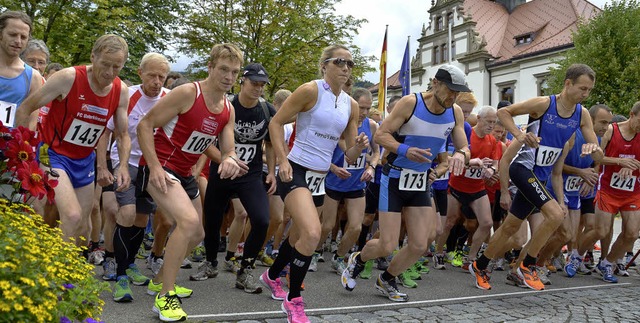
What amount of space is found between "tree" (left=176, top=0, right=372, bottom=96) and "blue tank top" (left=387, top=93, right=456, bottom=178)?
61.1 ft

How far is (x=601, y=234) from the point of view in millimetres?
8172

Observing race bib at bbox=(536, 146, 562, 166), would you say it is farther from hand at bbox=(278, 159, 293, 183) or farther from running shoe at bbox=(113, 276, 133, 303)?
running shoe at bbox=(113, 276, 133, 303)

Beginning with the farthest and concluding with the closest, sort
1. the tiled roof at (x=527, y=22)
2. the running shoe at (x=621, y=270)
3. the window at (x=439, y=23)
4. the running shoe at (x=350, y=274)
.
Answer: the window at (x=439, y=23) < the tiled roof at (x=527, y=22) < the running shoe at (x=621, y=270) < the running shoe at (x=350, y=274)

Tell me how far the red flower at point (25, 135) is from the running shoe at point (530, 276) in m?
5.65

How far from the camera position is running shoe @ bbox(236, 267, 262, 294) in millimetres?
5723

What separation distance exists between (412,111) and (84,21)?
658 inches

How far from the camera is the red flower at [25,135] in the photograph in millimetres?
3336

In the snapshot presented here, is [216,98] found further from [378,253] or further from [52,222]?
[378,253]

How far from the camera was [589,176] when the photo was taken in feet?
24.9

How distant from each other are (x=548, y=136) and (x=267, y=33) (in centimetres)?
1901

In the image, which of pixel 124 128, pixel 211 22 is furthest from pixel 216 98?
pixel 211 22

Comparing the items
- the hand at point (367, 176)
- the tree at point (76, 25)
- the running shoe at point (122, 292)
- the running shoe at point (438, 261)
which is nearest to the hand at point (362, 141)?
the hand at point (367, 176)

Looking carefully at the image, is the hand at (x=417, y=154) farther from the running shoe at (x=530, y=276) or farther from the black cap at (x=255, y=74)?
the running shoe at (x=530, y=276)

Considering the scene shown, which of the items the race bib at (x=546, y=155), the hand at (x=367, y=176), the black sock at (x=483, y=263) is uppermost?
the race bib at (x=546, y=155)
